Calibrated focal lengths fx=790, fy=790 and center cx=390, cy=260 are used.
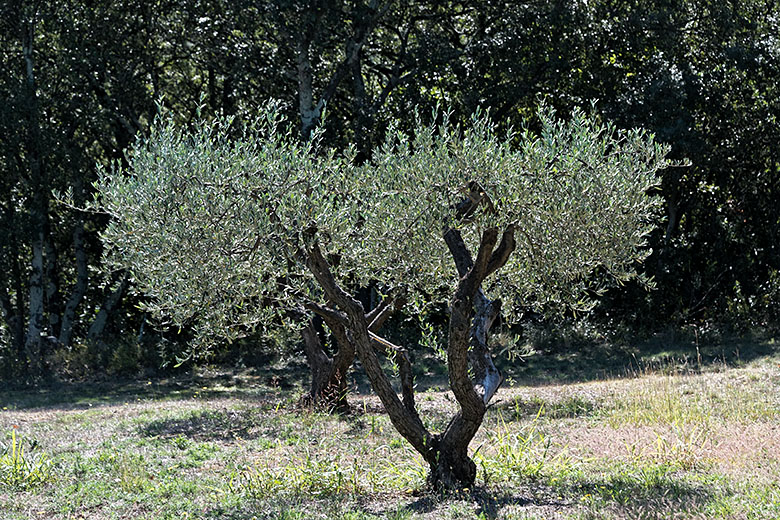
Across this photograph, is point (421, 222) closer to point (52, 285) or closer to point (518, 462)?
point (518, 462)

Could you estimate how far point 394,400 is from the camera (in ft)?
23.7

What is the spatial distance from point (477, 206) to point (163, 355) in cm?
1426

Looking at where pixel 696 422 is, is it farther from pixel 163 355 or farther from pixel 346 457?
pixel 163 355

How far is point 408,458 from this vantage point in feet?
28.2

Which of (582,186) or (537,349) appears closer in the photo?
(582,186)

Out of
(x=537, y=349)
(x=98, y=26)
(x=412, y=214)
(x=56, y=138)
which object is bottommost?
(x=537, y=349)

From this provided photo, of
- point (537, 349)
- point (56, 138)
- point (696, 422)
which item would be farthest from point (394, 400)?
point (56, 138)

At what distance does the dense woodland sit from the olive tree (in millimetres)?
10909

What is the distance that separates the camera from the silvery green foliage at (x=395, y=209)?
6582 millimetres

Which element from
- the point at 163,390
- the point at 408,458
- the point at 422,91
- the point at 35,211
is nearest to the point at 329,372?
the point at 408,458

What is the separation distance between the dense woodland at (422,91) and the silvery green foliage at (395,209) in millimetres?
10841

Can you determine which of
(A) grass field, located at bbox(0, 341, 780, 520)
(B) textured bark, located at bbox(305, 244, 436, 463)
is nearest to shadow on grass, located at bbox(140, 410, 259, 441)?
(A) grass field, located at bbox(0, 341, 780, 520)

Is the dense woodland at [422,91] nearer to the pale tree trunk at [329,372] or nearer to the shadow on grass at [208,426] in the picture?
the pale tree trunk at [329,372]

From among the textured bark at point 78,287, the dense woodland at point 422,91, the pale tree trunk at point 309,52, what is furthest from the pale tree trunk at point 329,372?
the textured bark at point 78,287
